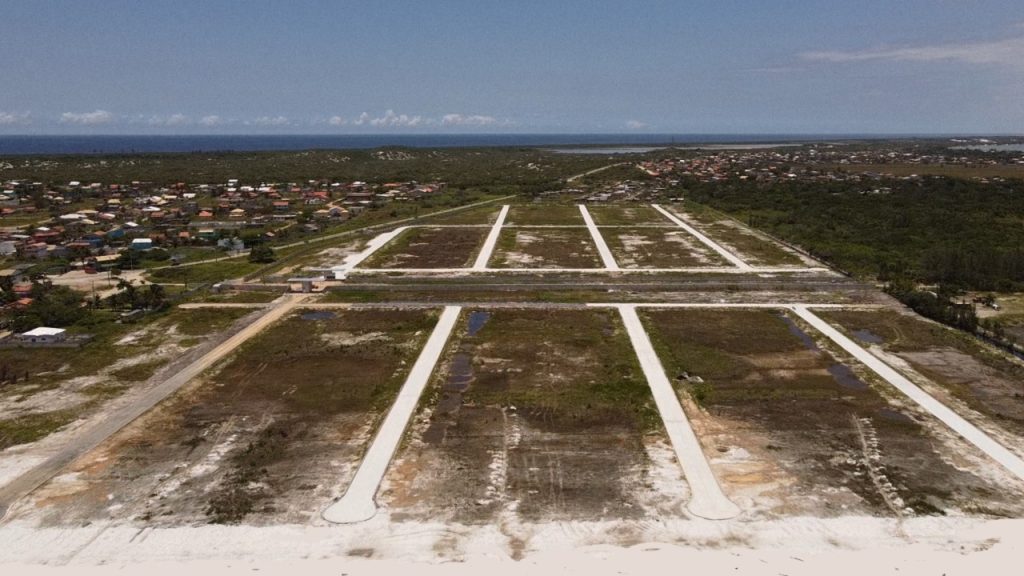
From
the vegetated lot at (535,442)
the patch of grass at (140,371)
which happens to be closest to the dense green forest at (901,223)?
the vegetated lot at (535,442)

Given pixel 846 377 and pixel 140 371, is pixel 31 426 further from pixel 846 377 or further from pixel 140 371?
pixel 846 377

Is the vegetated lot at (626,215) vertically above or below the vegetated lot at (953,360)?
above

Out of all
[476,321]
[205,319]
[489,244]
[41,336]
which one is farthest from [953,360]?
[41,336]

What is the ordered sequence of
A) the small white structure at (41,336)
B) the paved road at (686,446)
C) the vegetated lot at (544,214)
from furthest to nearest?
the vegetated lot at (544,214) → the small white structure at (41,336) → the paved road at (686,446)

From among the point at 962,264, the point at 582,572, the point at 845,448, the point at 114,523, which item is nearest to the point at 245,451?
the point at 114,523

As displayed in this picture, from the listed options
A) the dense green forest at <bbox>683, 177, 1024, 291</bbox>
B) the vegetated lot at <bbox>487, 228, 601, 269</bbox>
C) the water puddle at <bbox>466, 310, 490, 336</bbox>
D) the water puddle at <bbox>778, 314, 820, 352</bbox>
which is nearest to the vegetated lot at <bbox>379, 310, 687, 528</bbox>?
the water puddle at <bbox>466, 310, 490, 336</bbox>

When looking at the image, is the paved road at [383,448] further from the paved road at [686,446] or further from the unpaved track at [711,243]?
the unpaved track at [711,243]

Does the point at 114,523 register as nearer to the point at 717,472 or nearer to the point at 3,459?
the point at 3,459
